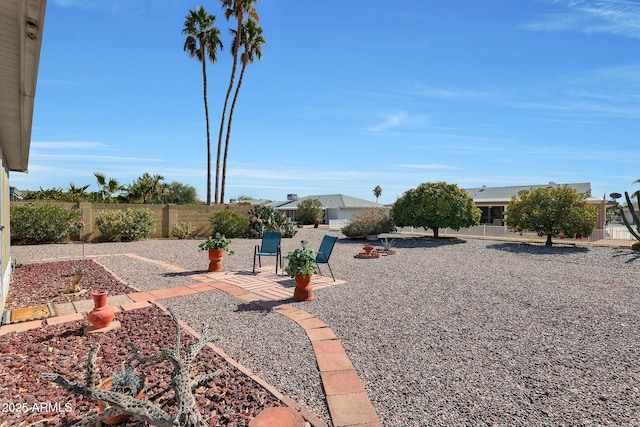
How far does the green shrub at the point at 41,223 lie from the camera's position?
1274cm

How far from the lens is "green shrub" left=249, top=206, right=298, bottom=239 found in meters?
17.7

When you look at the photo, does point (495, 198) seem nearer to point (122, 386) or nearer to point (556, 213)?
point (556, 213)

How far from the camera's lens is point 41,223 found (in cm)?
1308

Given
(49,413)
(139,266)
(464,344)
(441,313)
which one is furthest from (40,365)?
(139,266)

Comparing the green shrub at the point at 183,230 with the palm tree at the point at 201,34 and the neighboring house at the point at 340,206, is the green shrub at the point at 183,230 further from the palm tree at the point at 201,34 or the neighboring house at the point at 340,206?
the neighboring house at the point at 340,206

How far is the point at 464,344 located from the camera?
3.88 meters

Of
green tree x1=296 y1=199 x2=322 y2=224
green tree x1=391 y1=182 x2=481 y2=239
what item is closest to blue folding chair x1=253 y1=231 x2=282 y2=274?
green tree x1=391 y1=182 x2=481 y2=239

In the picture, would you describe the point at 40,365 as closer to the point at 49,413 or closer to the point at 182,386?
the point at 49,413

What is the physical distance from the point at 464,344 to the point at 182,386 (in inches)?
121

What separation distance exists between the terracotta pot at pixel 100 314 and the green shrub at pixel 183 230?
513 inches

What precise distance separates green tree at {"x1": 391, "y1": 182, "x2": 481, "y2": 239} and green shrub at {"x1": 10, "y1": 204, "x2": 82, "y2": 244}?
1430cm

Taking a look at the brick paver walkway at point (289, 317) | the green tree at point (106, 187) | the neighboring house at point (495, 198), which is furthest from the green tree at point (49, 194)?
the neighboring house at point (495, 198)

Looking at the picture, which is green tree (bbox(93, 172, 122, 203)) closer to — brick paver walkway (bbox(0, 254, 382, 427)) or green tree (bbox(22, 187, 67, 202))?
green tree (bbox(22, 187, 67, 202))

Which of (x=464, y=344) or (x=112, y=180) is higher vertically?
(x=112, y=180)
